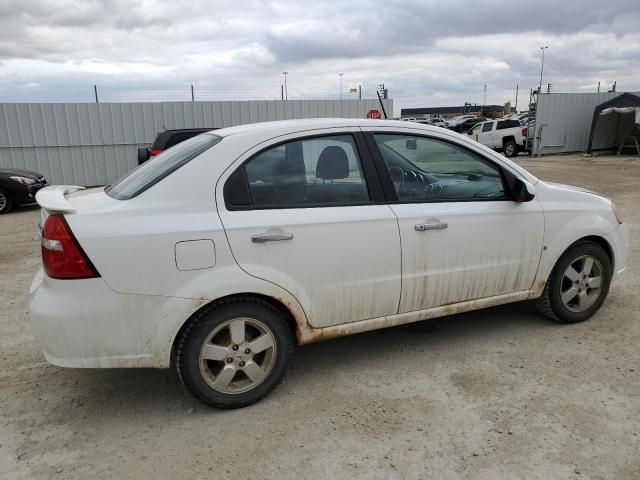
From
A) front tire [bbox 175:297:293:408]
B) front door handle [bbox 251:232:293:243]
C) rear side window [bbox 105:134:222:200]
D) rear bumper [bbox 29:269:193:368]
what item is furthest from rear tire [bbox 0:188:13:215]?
front door handle [bbox 251:232:293:243]

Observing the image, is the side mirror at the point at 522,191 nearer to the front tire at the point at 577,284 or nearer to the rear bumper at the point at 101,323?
the front tire at the point at 577,284

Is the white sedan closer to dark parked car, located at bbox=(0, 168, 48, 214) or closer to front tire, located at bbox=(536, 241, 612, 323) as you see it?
front tire, located at bbox=(536, 241, 612, 323)

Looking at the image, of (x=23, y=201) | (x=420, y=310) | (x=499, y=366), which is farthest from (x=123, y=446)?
(x=23, y=201)

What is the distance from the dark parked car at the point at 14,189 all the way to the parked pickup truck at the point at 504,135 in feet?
58.4

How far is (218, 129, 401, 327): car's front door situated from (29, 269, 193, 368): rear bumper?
52 cm

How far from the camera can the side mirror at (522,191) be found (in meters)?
3.52

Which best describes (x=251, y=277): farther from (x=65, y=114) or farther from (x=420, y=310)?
(x=65, y=114)

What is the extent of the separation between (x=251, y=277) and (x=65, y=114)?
13.1 meters

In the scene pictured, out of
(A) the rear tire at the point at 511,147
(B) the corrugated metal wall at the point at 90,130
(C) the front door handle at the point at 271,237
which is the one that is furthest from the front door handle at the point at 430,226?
(A) the rear tire at the point at 511,147

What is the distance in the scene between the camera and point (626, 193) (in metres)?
11.5

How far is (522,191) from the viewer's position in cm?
352

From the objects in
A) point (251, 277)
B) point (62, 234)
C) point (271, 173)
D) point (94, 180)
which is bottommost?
point (94, 180)

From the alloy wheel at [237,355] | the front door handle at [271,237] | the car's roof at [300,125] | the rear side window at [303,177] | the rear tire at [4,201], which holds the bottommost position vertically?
the rear tire at [4,201]

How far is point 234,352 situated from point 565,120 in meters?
24.5
